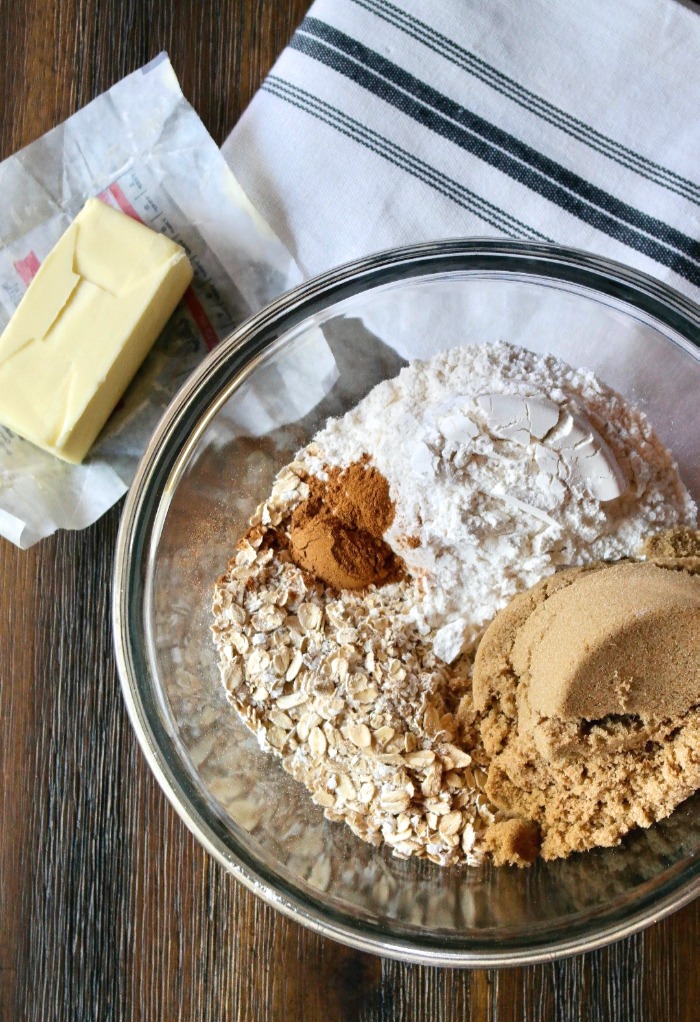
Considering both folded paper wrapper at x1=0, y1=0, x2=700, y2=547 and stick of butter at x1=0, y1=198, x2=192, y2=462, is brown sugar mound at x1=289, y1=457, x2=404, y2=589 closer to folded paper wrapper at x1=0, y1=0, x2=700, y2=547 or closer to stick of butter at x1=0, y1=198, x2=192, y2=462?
folded paper wrapper at x1=0, y1=0, x2=700, y2=547

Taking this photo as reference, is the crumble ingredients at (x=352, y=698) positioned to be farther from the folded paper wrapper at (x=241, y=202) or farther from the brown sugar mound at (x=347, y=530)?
the folded paper wrapper at (x=241, y=202)

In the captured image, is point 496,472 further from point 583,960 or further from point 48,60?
point 48,60

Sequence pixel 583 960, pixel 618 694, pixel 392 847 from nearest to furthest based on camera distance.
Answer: pixel 618 694
pixel 392 847
pixel 583 960

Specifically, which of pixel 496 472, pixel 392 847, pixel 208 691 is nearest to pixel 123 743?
pixel 208 691

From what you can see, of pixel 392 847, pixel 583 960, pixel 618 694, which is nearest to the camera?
pixel 618 694

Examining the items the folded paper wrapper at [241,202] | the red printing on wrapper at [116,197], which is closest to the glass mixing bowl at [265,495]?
the folded paper wrapper at [241,202]

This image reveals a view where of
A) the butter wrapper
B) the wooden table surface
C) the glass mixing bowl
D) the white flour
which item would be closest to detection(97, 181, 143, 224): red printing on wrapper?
the butter wrapper

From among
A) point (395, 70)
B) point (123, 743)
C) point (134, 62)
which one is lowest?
point (123, 743)
